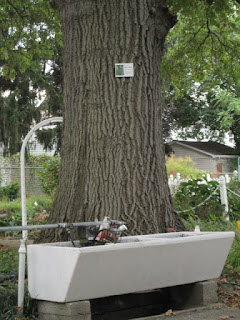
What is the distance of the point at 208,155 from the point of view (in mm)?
43219

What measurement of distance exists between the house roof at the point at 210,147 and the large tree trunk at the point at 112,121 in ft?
118

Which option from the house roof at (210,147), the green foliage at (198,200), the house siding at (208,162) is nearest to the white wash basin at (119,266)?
the green foliage at (198,200)

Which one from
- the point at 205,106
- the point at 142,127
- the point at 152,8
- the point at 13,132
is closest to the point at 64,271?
the point at 142,127

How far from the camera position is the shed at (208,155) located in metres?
43.3

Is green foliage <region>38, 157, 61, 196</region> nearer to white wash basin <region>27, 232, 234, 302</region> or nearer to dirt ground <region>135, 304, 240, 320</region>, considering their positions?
white wash basin <region>27, 232, 234, 302</region>

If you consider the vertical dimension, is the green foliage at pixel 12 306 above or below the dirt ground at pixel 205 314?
above

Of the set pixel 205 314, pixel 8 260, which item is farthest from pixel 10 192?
pixel 205 314

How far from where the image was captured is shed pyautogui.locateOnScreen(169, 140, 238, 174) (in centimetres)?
4331

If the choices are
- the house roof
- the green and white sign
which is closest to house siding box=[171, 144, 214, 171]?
the house roof

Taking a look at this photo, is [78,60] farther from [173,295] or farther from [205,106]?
[205,106]

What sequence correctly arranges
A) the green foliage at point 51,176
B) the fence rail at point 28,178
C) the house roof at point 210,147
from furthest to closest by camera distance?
the house roof at point 210,147, the fence rail at point 28,178, the green foliage at point 51,176

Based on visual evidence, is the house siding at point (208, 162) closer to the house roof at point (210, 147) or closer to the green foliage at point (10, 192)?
the house roof at point (210, 147)

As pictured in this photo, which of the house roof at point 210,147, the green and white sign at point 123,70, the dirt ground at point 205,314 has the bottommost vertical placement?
the dirt ground at point 205,314

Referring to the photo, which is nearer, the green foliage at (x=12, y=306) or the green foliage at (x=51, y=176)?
the green foliage at (x=12, y=306)
